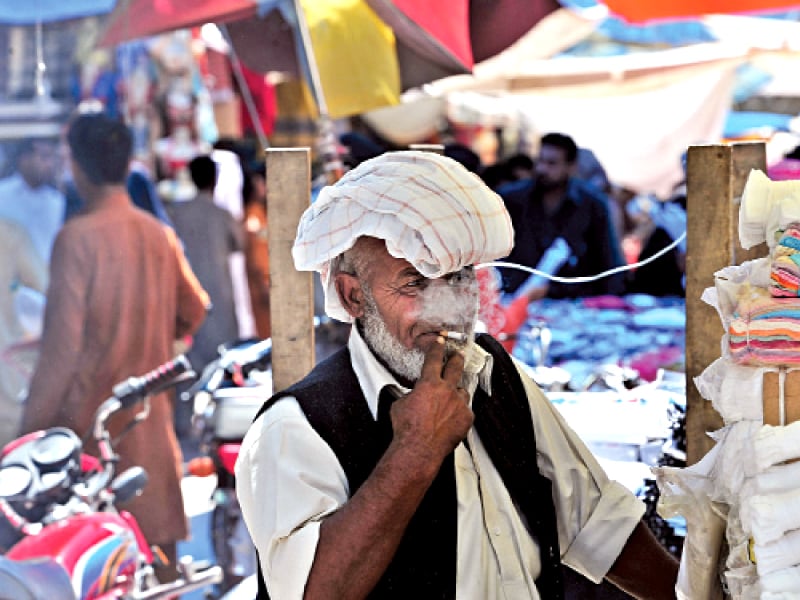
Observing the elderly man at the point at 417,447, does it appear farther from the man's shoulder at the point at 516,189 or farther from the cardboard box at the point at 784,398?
the man's shoulder at the point at 516,189

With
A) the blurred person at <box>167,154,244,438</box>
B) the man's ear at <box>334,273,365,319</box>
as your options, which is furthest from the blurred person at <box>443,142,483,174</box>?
the man's ear at <box>334,273,365,319</box>

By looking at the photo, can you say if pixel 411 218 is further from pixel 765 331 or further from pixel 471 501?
pixel 765 331

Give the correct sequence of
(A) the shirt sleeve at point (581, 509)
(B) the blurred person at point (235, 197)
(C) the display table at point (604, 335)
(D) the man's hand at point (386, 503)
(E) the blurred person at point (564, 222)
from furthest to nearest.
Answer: (E) the blurred person at point (564, 222)
(B) the blurred person at point (235, 197)
(C) the display table at point (604, 335)
(A) the shirt sleeve at point (581, 509)
(D) the man's hand at point (386, 503)

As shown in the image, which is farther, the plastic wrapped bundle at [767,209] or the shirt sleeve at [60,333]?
the shirt sleeve at [60,333]

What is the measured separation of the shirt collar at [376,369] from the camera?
201 centimetres

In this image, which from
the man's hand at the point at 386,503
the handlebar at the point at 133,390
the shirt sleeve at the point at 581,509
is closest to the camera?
the man's hand at the point at 386,503

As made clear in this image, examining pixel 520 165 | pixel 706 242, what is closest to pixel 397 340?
pixel 706 242

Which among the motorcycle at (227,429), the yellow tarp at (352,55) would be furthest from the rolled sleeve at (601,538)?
the yellow tarp at (352,55)

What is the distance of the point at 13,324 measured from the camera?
12.1 feet

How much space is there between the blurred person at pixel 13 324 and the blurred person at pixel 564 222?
2.10 metres

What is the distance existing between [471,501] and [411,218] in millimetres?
536

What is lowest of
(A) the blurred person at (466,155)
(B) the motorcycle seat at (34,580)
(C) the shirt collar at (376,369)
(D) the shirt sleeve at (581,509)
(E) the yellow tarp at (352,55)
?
(B) the motorcycle seat at (34,580)

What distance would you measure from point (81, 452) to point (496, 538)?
2.23m

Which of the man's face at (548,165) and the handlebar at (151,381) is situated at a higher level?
the man's face at (548,165)
